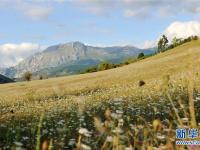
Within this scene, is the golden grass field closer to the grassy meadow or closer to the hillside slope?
the hillside slope

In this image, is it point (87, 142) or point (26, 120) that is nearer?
point (87, 142)

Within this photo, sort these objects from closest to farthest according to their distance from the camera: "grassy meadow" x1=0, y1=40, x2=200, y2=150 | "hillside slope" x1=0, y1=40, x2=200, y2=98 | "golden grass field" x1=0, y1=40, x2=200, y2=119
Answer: "grassy meadow" x1=0, y1=40, x2=200, y2=150 < "golden grass field" x1=0, y1=40, x2=200, y2=119 < "hillside slope" x1=0, y1=40, x2=200, y2=98

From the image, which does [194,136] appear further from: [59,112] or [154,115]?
[59,112]

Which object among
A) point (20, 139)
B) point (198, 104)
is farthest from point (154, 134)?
point (198, 104)

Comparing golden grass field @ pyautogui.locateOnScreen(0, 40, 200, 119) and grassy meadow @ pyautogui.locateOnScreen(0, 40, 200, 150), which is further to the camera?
golden grass field @ pyautogui.locateOnScreen(0, 40, 200, 119)

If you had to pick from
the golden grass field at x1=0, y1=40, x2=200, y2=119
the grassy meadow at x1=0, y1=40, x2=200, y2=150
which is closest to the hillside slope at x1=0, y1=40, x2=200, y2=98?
the golden grass field at x1=0, y1=40, x2=200, y2=119

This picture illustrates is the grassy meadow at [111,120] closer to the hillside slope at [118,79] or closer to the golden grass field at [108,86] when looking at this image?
the golden grass field at [108,86]

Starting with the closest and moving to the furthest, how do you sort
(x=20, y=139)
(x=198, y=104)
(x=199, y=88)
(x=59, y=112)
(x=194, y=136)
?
(x=194, y=136)
(x=20, y=139)
(x=198, y=104)
(x=59, y=112)
(x=199, y=88)

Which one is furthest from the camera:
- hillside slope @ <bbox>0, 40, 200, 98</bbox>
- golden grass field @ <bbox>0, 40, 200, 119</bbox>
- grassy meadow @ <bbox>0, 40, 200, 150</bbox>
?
hillside slope @ <bbox>0, 40, 200, 98</bbox>

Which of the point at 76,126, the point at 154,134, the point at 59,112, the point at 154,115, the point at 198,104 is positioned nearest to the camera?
the point at 154,134

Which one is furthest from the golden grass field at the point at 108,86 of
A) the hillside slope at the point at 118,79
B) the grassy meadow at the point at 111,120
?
the grassy meadow at the point at 111,120

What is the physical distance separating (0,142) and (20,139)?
2.02 ft

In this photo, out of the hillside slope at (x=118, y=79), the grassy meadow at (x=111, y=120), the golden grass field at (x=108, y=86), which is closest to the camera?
the grassy meadow at (x=111, y=120)

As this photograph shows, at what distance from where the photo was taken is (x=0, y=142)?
424 inches
